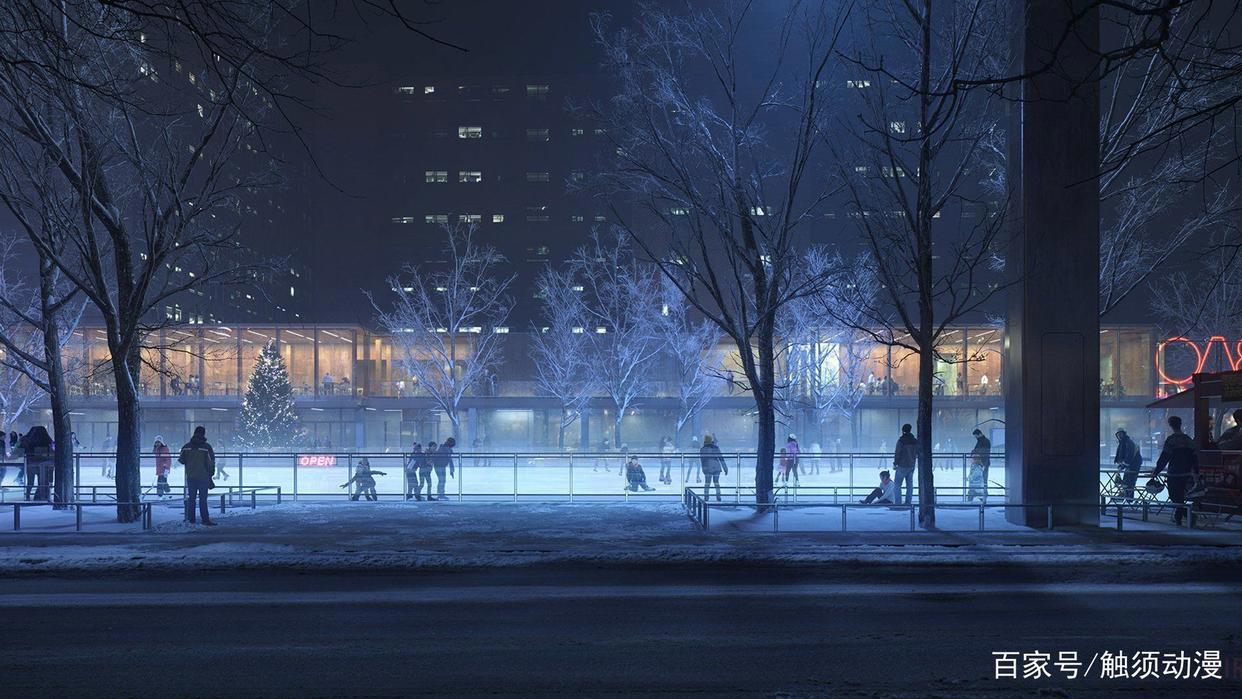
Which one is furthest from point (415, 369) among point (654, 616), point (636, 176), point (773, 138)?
point (654, 616)

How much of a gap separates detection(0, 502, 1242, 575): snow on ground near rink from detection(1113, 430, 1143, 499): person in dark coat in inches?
131

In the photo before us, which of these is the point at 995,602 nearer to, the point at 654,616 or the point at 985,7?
the point at 654,616

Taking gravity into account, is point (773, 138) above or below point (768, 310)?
above

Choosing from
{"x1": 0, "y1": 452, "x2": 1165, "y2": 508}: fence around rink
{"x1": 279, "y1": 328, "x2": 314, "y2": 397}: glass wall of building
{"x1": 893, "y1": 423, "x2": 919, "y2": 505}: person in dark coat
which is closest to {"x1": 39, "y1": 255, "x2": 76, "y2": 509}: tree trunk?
{"x1": 0, "y1": 452, "x2": 1165, "y2": 508}: fence around rink

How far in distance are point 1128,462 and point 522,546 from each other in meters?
15.9

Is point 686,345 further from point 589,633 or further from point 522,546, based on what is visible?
point 589,633

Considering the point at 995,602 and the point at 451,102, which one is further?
the point at 451,102

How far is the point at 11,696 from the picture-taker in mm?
6723

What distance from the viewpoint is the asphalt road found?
6.98 metres

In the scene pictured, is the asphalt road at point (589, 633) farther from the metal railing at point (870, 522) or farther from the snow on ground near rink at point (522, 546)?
the metal railing at point (870, 522)

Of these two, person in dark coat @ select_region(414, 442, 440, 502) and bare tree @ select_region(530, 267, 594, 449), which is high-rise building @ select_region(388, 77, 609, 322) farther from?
person in dark coat @ select_region(414, 442, 440, 502)

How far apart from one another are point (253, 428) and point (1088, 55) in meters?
48.0

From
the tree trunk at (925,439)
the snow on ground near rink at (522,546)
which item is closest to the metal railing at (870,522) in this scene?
the snow on ground near rink at (522,546)

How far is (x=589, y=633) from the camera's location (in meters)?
8.61
